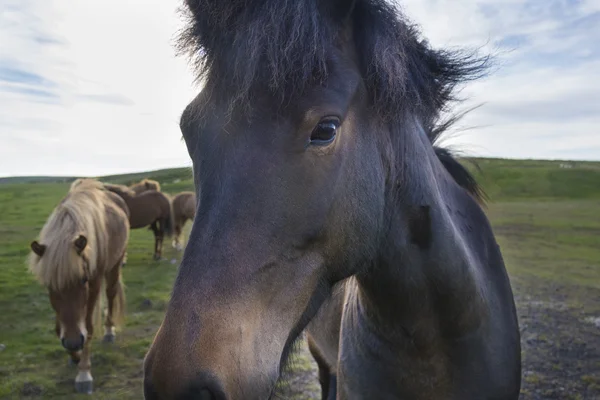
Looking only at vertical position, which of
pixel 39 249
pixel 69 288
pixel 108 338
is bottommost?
pixel 108 338

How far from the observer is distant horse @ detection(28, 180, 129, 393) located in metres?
6.36

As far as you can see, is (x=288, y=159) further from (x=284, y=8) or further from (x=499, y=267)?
(x=499, y=267)

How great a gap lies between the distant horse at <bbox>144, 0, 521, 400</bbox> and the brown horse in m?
19.4

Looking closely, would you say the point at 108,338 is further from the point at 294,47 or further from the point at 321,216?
the point at 294,47

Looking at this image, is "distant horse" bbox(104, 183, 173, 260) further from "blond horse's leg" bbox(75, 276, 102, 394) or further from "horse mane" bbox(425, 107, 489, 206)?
"horse mane" bbox(425, 107, 489, 206)

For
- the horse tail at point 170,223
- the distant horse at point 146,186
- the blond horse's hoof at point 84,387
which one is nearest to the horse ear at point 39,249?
the blond horse's hoof at point 84,387

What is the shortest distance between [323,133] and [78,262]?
576 centimetres

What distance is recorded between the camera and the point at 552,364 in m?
6.82

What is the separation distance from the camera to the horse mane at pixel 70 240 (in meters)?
6.39

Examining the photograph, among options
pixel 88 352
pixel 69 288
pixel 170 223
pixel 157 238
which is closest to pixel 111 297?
pixel 88 352

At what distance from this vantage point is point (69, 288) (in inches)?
253

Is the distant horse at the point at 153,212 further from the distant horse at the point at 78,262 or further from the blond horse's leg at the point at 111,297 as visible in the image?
the distant horse at the point at 78,262

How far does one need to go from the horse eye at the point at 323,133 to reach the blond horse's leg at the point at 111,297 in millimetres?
8027

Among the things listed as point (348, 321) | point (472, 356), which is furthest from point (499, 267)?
point (348, 321)
